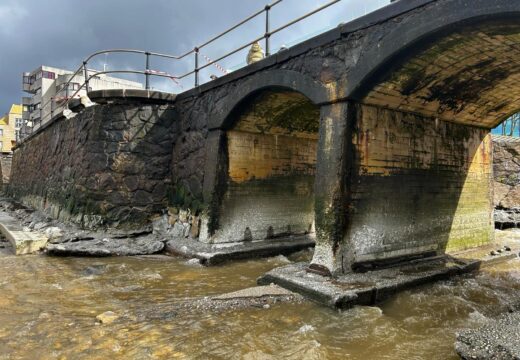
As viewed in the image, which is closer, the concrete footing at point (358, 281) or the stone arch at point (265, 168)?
the concrete footing at point (358, 281)

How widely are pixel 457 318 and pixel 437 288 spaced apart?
3.38ft

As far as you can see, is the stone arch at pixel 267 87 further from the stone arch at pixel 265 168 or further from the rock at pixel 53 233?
the rock at pixel 53 233

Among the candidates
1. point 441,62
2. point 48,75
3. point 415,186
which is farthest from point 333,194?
point 48,75

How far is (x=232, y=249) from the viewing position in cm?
722

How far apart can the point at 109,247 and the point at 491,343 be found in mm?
6568

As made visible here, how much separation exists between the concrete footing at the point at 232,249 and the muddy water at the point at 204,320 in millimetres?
833

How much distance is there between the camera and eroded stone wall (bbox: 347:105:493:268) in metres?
5.38

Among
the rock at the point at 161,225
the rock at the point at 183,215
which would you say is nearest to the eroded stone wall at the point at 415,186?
the rock at the point at 183,215

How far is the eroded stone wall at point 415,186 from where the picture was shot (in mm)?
5375

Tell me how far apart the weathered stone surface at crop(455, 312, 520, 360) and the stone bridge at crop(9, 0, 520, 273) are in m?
2.19

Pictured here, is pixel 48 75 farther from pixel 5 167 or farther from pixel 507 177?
pixel 507 177

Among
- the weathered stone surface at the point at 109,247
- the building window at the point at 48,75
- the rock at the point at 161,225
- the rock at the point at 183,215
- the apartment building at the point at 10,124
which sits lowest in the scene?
the weathered stone surface at the point at 109,247

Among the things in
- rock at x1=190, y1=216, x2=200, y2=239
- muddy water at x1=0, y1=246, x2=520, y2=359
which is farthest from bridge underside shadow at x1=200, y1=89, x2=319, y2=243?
muddy water at x1=0, y1=246, x2=520, y2=359

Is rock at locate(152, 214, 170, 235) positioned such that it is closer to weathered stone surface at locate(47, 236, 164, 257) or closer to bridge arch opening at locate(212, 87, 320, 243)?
weathered stone surface at locate(47, 236, 164, 257)
